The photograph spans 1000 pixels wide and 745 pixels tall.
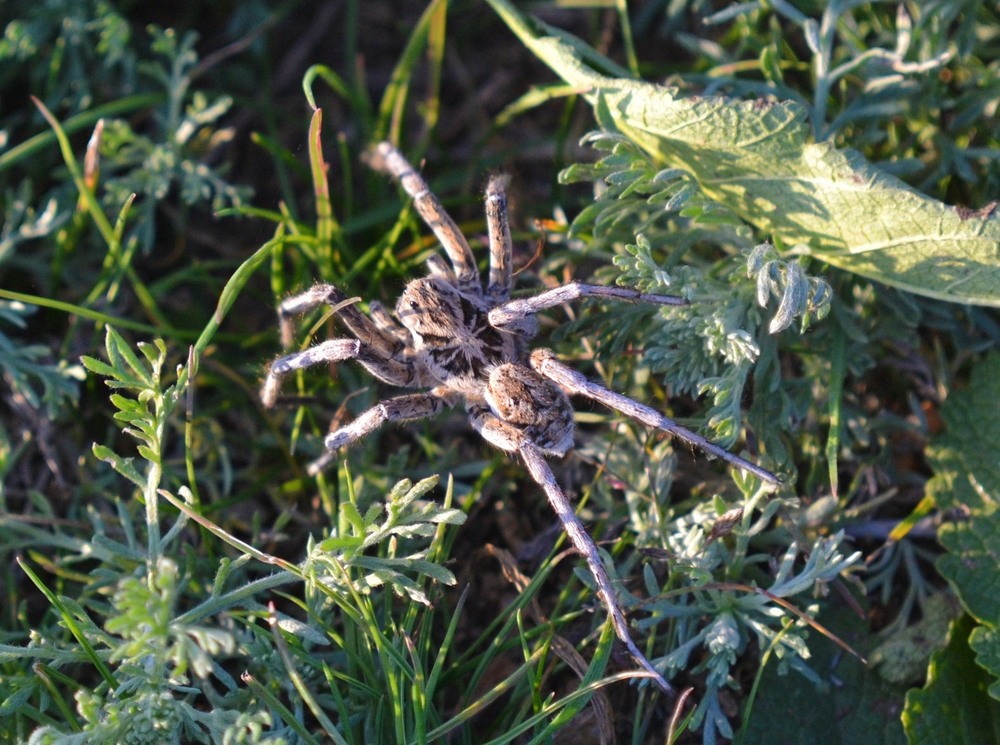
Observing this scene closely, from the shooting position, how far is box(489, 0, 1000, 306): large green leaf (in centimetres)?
271

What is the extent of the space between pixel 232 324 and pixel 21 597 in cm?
139

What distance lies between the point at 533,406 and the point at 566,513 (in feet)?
1.32

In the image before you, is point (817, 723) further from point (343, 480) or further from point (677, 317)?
point (343, 480)

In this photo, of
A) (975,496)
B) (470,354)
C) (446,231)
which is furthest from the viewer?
(446,231)

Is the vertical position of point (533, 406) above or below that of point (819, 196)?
below

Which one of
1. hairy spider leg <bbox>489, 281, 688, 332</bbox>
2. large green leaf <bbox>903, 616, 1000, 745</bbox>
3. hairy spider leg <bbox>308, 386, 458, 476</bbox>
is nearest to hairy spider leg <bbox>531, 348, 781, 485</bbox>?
hairy spider leg <bbox>489, 281, 688, 332</bbox>

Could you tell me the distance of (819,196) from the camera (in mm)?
2803

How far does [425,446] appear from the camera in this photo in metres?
3.38

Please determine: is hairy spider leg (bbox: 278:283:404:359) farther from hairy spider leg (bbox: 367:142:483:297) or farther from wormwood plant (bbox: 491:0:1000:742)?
wormwood plant (bbox: 491:0:1000:742)

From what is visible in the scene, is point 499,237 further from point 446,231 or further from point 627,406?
point 627,406

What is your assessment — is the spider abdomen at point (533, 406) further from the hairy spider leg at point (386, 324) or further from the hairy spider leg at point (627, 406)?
the hairy spider leg at point (386, 324)

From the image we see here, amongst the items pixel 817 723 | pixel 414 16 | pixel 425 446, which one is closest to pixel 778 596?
pixel 817 723

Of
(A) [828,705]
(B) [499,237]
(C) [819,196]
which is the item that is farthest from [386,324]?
(A) [828,705]

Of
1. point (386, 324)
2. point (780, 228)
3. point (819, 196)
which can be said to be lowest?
point (386, 324)
